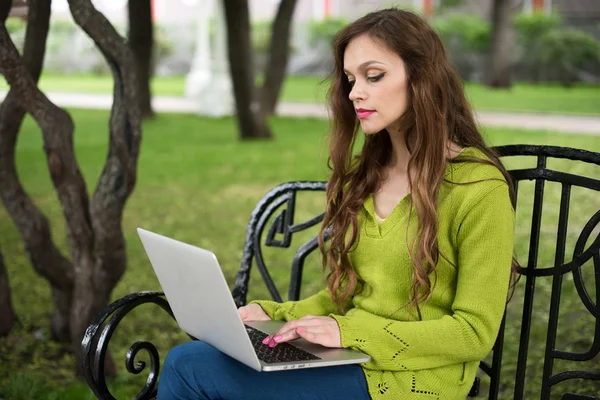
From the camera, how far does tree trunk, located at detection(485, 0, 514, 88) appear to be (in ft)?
34.2

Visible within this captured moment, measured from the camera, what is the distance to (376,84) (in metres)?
2.02

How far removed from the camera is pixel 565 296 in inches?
194

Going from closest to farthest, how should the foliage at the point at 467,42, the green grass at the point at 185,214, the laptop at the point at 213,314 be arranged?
the laptop at the point at 213,314 < the green grass at the point at 185,214 < the foliage at the point at 467,42

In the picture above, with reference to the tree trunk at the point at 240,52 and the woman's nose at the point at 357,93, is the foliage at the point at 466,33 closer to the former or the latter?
the tree trunk at the point at 240,52

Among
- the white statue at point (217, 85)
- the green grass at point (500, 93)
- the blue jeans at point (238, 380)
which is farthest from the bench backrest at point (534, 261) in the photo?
the white statue at point (217, 85)

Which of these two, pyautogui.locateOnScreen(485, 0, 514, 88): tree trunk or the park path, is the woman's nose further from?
pyautogui.locateOnScreen(485, 0, 514, 88): tree trunk

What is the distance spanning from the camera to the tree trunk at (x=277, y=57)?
363 inches

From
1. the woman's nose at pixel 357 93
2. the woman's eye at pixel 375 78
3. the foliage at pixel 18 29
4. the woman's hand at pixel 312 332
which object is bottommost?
the woman's hand at pixel 312 332

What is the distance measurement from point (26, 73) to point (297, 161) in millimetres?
5682

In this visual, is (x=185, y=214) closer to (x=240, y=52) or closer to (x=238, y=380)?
(x=240, y=52)

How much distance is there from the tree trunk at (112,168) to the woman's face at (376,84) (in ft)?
4.01

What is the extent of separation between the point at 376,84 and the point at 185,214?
535cm

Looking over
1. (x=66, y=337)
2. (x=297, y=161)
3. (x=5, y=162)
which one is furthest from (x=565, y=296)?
(x=297, y=161)

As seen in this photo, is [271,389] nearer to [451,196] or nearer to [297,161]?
[451,196]
